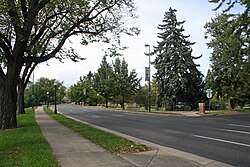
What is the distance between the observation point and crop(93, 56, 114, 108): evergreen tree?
62781 mm

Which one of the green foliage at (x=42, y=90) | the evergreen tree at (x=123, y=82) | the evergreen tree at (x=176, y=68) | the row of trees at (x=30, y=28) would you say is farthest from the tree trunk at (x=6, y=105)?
the green foliage at (x=42, y=90)

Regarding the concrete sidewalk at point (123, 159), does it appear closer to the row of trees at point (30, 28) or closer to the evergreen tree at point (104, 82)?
the row of trees at point (30, 28)

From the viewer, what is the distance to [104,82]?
219 ft

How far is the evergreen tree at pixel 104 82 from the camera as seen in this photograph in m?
62.8

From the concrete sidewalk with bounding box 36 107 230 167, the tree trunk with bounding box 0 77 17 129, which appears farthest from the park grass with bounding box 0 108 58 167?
the tree trunk with bounding box 0 77 17 129

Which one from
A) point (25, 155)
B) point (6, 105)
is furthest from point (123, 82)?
point (25, 155)

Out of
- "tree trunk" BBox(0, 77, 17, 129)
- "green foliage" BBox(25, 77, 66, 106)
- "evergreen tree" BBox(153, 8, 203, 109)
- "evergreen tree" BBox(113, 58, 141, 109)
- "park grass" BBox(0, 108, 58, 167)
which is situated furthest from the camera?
"green foliage" BBox(25, 77, 66, 106)

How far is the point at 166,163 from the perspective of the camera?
7883 mm

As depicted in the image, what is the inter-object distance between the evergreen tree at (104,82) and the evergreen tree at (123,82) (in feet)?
4.30

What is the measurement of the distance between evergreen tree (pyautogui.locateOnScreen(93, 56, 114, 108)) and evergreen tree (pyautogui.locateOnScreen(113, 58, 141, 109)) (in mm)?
1310

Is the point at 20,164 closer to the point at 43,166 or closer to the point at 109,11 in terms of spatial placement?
the point at 43,166

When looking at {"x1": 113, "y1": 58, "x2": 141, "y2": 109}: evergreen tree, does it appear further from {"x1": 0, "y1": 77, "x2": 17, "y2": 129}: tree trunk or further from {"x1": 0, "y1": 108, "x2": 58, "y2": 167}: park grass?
{"x1": 0, "y1": 108, "x2": 58, "y2": 167}: park grass

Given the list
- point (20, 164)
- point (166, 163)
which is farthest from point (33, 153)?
point (166, 163)

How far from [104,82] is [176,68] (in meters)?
25.8
